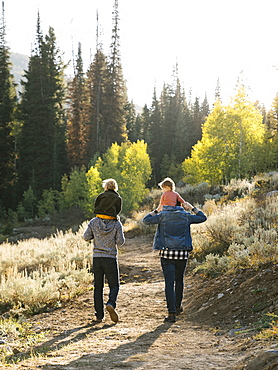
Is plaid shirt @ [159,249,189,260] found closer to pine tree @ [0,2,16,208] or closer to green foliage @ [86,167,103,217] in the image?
green foliage @ [86,167,103,217]

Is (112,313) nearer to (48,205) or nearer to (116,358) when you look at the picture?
(116,358)

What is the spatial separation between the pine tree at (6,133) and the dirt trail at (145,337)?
36976 millimetres

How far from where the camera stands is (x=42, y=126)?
144ft

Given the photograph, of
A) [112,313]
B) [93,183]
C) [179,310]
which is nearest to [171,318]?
[179,310]

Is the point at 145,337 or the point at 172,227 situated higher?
the point at 172,227

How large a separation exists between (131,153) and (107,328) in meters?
26.1

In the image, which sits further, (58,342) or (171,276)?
(171,276)

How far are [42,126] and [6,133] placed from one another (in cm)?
423

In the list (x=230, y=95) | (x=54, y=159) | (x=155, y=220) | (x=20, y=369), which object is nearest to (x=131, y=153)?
(x=230, y=95)

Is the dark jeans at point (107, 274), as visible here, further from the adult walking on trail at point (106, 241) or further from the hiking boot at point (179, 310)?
the hiking boot at point (179, 310)

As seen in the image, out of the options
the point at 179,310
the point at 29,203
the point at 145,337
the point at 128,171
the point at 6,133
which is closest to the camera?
the point at 145,337

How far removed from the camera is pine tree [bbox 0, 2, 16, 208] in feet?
138

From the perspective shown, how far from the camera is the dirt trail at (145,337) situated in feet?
11.7

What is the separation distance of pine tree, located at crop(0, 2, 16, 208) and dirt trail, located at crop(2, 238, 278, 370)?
3698 centimetres
